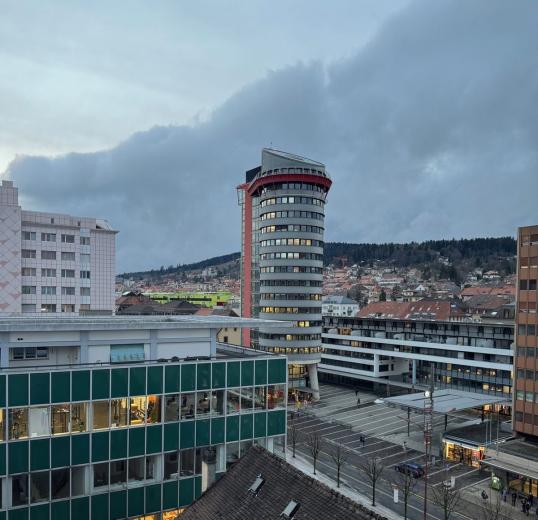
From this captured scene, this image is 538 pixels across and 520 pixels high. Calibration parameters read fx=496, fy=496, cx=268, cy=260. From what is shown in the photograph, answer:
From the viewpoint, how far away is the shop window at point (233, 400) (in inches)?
1379

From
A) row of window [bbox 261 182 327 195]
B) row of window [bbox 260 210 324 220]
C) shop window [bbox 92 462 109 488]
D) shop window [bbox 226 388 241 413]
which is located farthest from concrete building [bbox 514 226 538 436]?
shop window [bbox 92 462 109 488]

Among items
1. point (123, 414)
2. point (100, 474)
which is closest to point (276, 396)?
point (123, 414)

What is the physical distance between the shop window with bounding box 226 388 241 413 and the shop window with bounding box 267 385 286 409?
262cm

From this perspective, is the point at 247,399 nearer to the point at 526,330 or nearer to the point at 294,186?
the point at 526,330

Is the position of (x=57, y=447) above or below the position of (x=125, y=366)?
below

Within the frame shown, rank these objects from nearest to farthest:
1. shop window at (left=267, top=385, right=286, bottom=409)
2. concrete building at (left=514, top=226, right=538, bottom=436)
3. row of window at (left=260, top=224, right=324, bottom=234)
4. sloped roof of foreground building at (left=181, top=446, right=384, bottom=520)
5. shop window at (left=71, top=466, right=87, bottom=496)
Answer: sloped roof of foreground building at (left=181, top=446, right=384, bottom=520), shop window at (left=71, top=466, right=87, bottom=496), shop window at (left=267, top=385, right=286, bottom=409), concrete building at (left=514, top=226, right=538, bottom=436), row of window at (left=260, top=224, right=324, bottom=234)

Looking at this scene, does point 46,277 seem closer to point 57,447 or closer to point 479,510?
point 57,447

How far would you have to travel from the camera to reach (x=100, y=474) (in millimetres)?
30469

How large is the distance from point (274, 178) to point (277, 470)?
72.7m

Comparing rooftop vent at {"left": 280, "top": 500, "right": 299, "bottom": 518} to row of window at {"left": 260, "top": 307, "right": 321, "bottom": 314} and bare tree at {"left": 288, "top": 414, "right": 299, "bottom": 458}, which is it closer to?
bare tree at {"left": 288, "top": 414, "right": 299, "bottom": 458}

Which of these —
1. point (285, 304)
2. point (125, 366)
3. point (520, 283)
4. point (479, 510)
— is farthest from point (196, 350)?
point (285, 304)

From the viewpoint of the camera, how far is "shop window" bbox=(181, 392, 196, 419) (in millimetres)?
33219

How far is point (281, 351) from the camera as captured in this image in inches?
3546

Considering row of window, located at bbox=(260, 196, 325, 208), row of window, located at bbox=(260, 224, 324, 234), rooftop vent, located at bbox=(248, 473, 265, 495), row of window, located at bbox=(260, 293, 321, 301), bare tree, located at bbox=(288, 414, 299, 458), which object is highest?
row of window, located at bbox=(260, 196, 325, 208)
